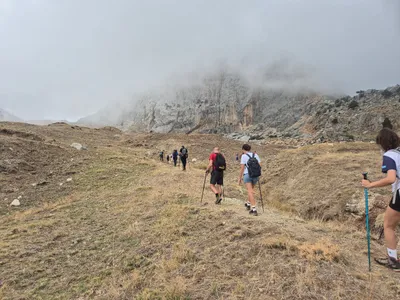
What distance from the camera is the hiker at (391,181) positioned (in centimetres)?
528

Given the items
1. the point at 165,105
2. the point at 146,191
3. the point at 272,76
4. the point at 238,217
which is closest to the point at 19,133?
the point at 146,191

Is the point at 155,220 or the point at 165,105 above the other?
the point at 165,105

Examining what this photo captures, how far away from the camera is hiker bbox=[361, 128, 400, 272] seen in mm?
5281

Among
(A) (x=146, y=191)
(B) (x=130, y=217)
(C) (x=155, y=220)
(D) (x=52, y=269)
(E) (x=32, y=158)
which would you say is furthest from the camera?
(E) (x=32, y=158)

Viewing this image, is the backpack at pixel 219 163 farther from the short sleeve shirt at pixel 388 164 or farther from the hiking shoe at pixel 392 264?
the short sleeve shirt at pixel 388 164

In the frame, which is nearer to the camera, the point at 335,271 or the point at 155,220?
the point at 335,271

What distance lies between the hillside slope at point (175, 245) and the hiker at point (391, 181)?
17.4 inches

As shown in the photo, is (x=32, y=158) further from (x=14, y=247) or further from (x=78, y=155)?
(x=14, y=247)

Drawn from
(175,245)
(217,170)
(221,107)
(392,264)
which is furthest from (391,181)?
(221,107)

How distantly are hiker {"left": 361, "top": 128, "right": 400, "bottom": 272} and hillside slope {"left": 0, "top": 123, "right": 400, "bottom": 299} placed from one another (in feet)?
1.45

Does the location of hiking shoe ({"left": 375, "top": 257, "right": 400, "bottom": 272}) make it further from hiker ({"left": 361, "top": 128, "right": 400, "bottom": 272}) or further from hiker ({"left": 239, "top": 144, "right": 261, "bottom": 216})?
hiker ({"left": 239, "top": 144, "right": 261, "bottom": 216})

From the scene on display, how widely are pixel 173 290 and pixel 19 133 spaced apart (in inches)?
1117

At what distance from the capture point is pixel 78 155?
24750mm

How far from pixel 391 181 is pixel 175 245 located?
16.0 ft
